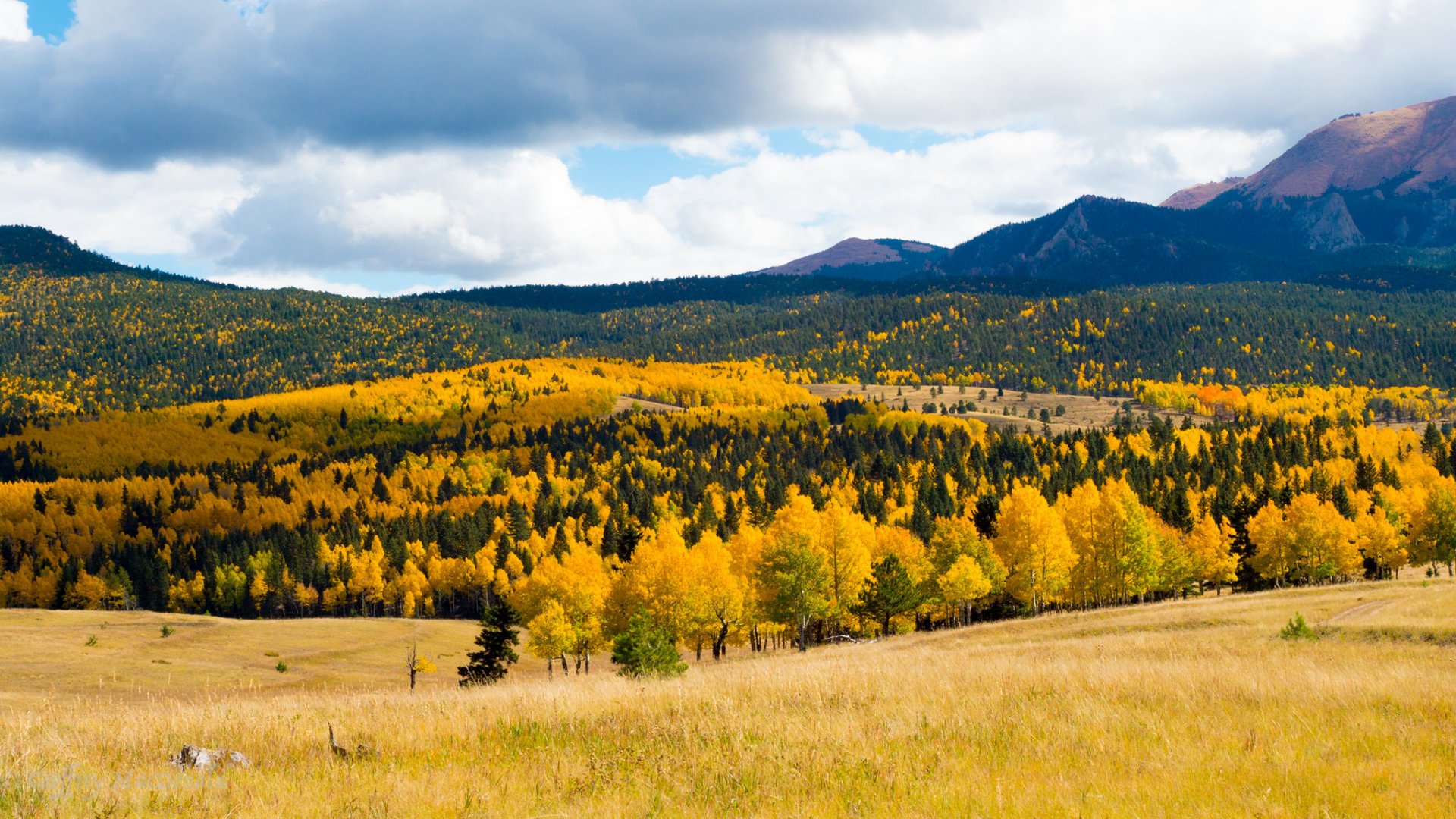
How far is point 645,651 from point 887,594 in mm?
29345

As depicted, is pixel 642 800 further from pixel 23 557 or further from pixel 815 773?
pixel 23 557

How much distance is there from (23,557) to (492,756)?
205 metres

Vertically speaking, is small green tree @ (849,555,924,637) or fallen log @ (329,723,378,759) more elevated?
fallen log @ (329,723,378,759)

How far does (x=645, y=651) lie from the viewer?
1721 inches

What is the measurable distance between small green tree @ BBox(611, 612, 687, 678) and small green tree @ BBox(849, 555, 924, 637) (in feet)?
64.0

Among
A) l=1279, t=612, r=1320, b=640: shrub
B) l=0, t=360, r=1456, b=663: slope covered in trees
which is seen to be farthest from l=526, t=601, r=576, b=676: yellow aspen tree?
l=1279, t=612, r=1320, b=640: shrub

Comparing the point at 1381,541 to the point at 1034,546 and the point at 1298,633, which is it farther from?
the point at 1298,633

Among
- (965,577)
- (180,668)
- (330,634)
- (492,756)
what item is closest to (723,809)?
(492,756)

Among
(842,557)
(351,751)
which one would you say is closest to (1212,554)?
(842,557)

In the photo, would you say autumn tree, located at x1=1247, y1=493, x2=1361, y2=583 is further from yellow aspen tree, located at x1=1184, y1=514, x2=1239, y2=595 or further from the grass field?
the grass field

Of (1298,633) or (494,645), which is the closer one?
(1298,633)

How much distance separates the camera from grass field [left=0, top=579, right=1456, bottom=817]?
361 inches

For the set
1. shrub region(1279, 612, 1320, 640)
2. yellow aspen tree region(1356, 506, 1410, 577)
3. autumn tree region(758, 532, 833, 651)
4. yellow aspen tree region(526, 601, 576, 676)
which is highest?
shrub region(1279, 612, 1320, 640)

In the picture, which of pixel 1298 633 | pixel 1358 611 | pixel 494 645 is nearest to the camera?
pixel 1298 633
